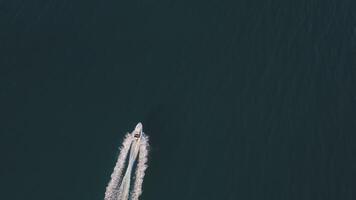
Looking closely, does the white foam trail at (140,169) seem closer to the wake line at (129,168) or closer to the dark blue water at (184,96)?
the wake line at (129,168)

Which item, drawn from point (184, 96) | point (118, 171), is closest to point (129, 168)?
point (118, 171)

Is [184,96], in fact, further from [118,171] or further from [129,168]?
[118,171]

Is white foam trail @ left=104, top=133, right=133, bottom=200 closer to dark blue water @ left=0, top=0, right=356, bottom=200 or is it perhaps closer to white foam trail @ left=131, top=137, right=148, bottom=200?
dark blue water @ left=0, top=0, right=356, bottom=200

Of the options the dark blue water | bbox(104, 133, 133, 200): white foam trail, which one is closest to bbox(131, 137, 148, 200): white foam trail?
the dark blue water

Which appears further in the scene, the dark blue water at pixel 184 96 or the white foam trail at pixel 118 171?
the dark blue water at pixel 184 96

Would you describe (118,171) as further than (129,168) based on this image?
No

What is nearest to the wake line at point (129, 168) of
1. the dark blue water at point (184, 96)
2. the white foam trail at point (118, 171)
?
the white foam trail at point (118, 171)
